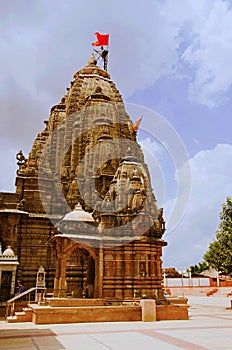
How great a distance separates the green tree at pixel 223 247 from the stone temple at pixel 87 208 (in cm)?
667

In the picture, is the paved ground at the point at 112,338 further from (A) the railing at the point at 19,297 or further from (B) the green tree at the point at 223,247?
(B) the green tree at the point at 223,247

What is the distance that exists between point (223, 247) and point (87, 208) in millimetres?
11139

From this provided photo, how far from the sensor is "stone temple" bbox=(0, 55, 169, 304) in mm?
18656

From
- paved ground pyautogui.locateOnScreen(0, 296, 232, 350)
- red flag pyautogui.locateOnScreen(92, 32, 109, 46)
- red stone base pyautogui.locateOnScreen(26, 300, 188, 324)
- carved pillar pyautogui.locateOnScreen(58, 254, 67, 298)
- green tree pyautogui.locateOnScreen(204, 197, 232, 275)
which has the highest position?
red flag pyautogui.locateOnScreen(92, 32, 109, 46)

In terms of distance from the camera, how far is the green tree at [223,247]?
24828mm

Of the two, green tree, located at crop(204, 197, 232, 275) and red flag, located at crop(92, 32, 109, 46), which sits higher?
red flag, located at crop(92, 32, 109, 46)

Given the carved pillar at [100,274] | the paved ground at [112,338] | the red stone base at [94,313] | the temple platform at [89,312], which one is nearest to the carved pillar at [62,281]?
the temple platform at [89,312]

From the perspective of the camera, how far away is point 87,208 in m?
29.1

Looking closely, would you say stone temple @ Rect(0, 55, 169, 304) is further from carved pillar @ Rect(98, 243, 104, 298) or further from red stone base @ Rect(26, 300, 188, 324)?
red stone base @ Rect(26, 300, 188, 324)

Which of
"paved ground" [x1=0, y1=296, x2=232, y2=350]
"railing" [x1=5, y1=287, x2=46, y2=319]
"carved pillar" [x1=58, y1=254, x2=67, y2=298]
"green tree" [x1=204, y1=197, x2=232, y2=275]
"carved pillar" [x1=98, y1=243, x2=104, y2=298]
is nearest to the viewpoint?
"paved ground" [x1=0, y1=296, x2=232, y2=350]

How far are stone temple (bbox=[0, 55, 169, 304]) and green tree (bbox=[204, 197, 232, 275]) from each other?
21.9 ft

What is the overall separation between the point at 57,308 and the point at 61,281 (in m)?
2.02

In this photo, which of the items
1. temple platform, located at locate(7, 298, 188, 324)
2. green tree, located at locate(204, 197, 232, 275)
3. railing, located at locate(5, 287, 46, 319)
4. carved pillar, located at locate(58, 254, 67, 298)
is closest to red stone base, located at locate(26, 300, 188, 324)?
temple platform, located at locate(7, 298, 188, 324)

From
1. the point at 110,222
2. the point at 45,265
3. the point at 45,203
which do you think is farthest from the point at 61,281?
the point at 45,203
